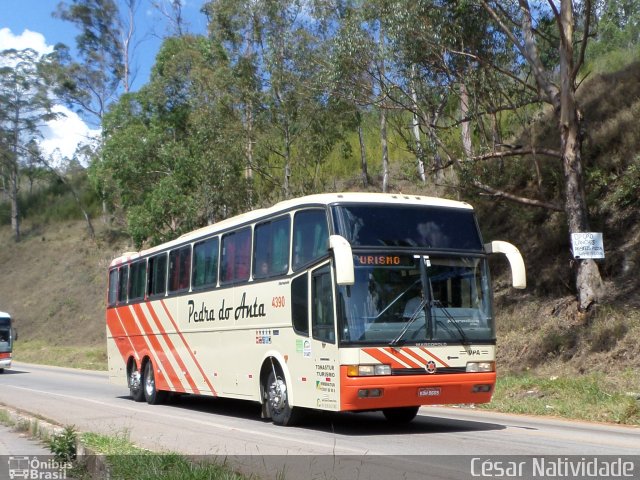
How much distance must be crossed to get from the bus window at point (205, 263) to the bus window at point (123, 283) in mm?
4582

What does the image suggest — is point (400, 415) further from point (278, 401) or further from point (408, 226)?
point (408, 226)

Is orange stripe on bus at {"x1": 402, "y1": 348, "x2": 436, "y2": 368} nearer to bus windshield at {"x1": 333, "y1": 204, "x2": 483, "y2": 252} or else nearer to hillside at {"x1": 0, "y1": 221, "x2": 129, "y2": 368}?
bus windshield at {"x1": 333, "y1": 204, "x2": 483, "y2": 252}

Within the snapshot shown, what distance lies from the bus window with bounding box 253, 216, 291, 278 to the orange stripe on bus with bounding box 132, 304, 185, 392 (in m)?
4.61

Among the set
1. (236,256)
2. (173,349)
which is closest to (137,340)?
(173,349)

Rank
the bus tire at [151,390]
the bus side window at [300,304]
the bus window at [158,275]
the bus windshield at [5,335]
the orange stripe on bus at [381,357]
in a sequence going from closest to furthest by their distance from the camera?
1. the orange stripe on bus at [381,357]
2. the bus side window at [300,304]
3. the bus window at [158,275]
4. the bus tire at [151,390]
5. the bus windshield at [5,335]

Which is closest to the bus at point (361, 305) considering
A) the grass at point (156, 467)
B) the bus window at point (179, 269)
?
the bus window at point (179, 269)

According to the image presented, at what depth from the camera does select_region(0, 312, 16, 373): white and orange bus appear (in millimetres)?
34438

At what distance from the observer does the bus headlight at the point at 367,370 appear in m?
11.8

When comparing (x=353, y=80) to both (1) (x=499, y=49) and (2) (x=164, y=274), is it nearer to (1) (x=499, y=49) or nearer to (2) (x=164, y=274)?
(1) (x=499, y=49)

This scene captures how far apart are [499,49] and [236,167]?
11971 mm

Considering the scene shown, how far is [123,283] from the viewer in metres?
21.6

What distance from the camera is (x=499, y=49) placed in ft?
78.5

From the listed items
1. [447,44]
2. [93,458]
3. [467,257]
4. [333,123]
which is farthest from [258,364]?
[333,123]

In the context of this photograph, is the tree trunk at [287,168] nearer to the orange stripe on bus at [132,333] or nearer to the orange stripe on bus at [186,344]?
the orange stripe on bus at [132,333]
